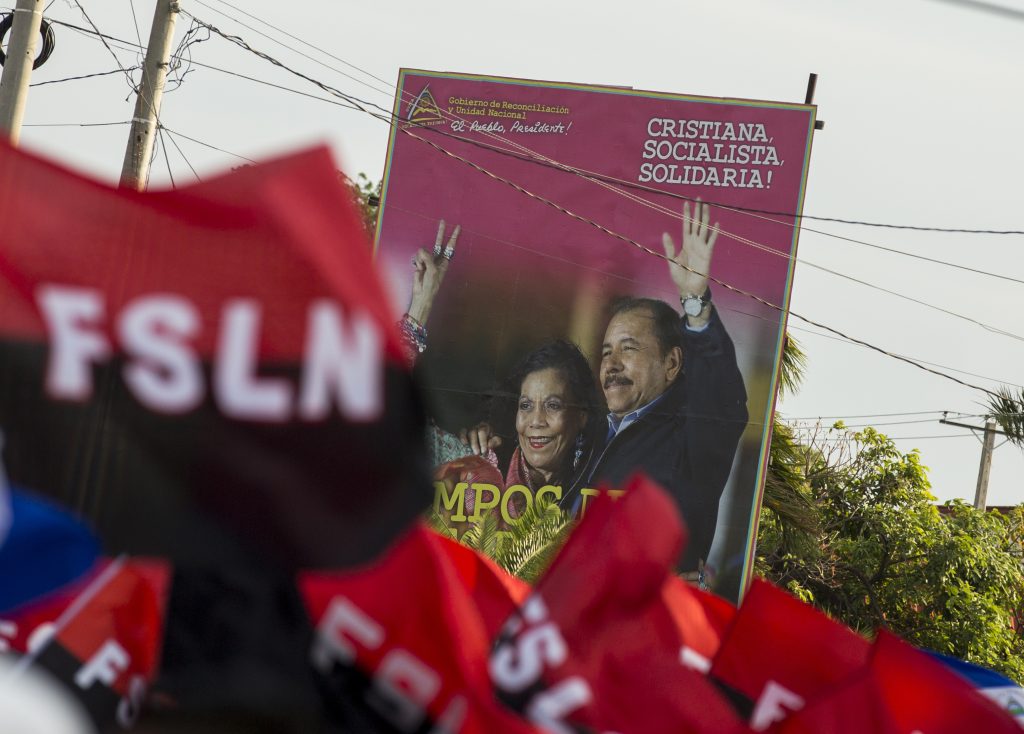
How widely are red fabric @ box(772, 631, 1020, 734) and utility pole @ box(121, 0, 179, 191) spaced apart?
6915 mm

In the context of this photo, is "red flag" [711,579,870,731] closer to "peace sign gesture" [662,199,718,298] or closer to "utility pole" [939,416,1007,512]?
"peace sign gesture" [662,199,718,298]

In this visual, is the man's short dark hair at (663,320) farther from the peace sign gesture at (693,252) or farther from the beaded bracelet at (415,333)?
the beaded bracelet at (415,333)

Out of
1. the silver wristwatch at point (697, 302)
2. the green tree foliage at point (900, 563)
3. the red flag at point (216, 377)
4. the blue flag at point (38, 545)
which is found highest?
Result: the silver wristwatch at point (697, 302)

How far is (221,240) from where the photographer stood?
3.23 m

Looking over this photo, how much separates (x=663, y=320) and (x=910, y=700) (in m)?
13.2

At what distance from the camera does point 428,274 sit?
19.5m

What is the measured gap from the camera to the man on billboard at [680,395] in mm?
18391

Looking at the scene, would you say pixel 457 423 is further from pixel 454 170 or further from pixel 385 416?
pixel 385 416

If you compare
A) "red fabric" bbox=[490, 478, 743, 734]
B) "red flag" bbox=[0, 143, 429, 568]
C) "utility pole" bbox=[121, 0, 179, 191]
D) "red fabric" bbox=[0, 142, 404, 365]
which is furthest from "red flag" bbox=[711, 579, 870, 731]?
"utility pole" bbox=[121, 0, 179, 191]

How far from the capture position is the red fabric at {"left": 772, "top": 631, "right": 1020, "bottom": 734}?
5543 mm

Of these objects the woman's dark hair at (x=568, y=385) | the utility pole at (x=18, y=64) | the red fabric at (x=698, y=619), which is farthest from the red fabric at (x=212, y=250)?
the woman's dark hair at (x=568, y=385)

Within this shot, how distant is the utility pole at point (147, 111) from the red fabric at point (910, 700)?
22.7 ft

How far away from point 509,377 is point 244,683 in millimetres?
15635

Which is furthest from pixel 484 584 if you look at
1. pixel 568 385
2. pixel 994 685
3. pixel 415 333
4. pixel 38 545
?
pixel 415 333
